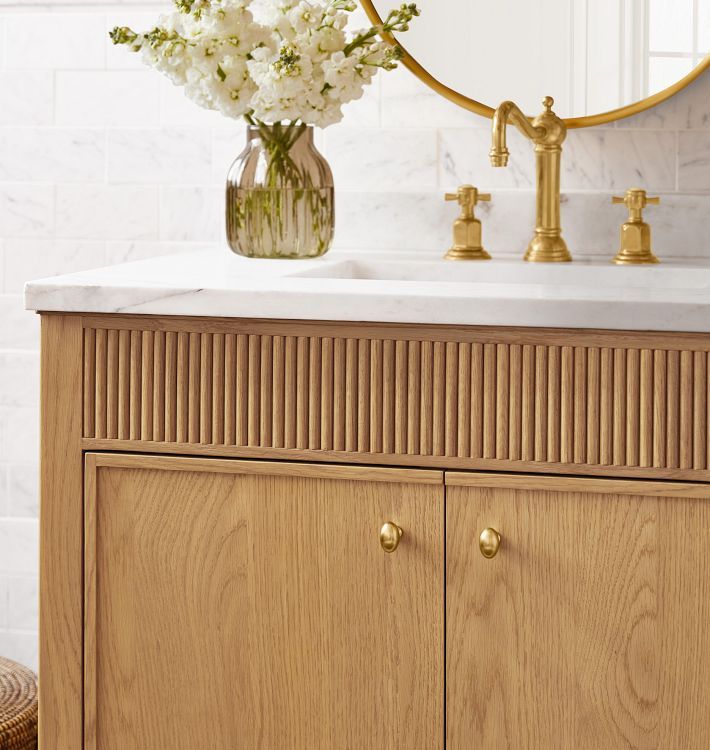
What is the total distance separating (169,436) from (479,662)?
449mm

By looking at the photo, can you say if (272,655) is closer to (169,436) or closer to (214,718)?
(214,718)

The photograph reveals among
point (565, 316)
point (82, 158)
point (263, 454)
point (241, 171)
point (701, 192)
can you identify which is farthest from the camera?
point (82, 158)

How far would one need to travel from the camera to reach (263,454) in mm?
1355

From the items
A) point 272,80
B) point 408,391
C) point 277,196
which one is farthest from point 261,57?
point 408,391

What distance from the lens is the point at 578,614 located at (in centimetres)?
129

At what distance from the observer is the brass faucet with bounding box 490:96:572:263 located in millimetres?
1738

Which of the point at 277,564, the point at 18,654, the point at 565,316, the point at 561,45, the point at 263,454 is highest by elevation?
the point at 561,45

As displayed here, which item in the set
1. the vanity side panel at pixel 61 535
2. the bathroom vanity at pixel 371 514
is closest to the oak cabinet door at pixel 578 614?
the bathroom vanity at pixel 371 514

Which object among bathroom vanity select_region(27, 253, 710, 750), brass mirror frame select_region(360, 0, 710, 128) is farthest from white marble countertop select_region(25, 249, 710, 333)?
brass mirror frame select_region(360, 0, 710, 128)

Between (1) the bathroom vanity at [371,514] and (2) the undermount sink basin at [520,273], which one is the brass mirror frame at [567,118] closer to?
(2) the undermount sink basin at [520,273]

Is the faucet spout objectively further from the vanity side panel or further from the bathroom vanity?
the vanity side panel

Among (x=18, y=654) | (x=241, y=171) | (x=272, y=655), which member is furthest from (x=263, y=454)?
(x=18, y=654)

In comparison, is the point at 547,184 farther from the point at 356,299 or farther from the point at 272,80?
the point at 356,299

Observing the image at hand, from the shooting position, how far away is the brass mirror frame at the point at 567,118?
1764mm
